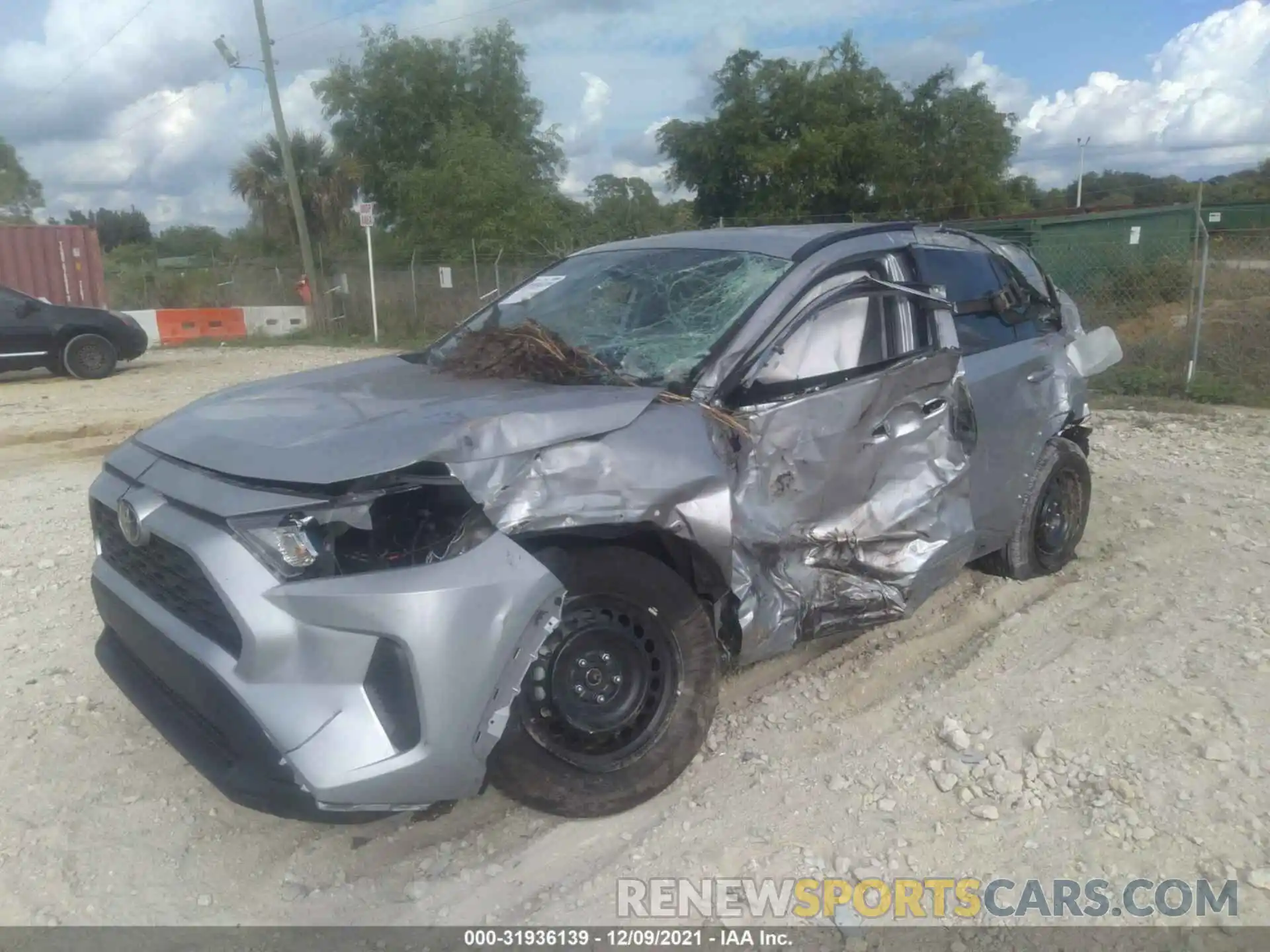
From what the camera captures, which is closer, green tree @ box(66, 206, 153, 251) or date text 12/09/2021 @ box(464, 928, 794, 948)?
date text 12/09/2021 @ box(464, 928, 794, 948)

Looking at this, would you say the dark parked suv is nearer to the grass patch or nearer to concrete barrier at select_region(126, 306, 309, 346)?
concrete barrier at select_region(126, 306, 309, 346)

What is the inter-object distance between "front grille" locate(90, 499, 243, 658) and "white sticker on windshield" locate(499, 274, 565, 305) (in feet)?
6.49

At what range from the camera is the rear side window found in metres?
4.53

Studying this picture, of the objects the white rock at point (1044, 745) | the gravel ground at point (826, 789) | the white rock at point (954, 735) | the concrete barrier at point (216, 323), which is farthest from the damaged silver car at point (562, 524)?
the concrete barrier at point (216, 323)

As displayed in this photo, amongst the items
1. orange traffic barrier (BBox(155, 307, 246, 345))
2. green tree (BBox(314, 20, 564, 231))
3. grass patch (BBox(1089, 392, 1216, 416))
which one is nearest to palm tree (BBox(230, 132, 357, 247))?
green tree (BBox(314, 20, 564, 231))

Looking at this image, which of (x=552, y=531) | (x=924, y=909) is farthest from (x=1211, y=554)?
(x=552, y=531)

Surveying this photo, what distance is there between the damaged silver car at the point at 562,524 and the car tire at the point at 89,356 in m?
12.9

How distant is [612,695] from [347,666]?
86 cm

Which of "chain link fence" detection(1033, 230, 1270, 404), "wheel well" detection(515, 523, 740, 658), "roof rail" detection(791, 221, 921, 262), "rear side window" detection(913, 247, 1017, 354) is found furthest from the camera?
"chain link fence" detection(1033, 230, 1270, 404)

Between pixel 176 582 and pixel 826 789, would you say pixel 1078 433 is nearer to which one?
pixel 826 789

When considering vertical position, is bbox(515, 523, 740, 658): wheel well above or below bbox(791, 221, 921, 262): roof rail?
below

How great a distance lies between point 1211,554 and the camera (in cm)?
548

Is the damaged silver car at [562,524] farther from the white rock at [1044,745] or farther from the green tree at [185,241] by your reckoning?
the green tree at [185,241]

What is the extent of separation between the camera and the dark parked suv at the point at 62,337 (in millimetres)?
14695
